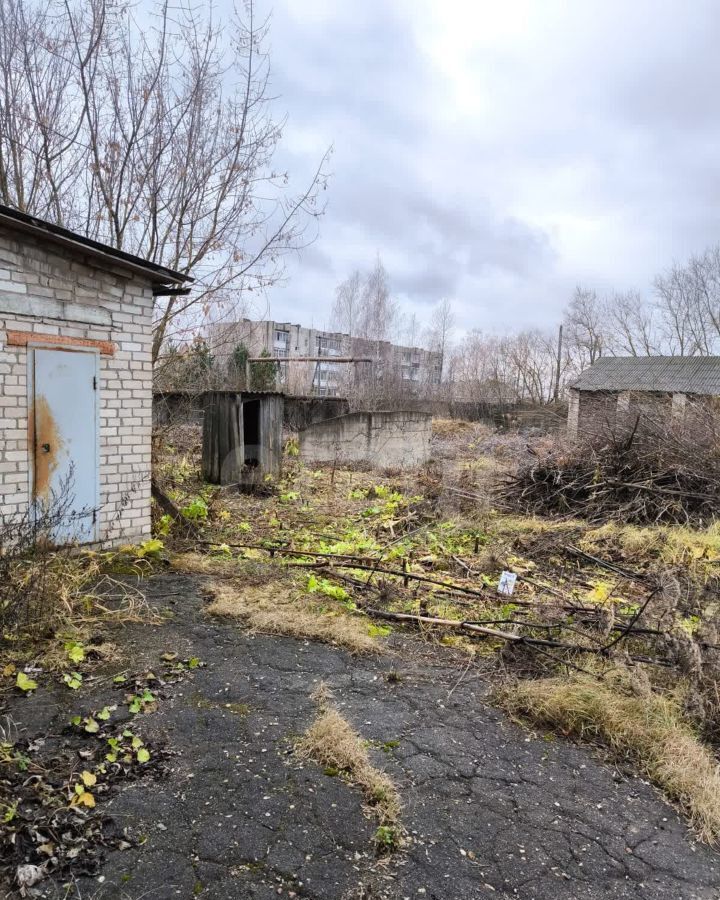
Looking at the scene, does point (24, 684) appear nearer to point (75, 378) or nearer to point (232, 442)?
point (75, 378)

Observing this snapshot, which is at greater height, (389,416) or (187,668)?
(389,416)

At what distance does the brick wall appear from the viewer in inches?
214

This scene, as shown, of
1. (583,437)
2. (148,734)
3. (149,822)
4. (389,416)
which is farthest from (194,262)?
(149,822)

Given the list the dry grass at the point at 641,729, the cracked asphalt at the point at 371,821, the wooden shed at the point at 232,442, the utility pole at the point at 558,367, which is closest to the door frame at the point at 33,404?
the cracked asphalt at the point at 371,821

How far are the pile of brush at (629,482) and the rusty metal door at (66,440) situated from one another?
6.46 meters

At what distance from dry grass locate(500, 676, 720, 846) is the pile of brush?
5.35 meters

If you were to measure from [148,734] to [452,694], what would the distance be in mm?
1944

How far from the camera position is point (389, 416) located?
14.2 metres

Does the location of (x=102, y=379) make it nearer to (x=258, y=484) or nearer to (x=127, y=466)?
(x=127, y=466)

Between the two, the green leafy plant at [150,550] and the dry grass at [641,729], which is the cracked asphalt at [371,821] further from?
the green leafy plant at [150,550]

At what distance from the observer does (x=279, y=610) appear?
504cm

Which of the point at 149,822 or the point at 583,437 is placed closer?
the point at 149,822

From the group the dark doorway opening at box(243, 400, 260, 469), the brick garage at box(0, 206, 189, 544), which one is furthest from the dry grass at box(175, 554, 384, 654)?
the dark doorway opening at box(243, 400, 260, 469)

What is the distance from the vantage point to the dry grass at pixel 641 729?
279 cm
